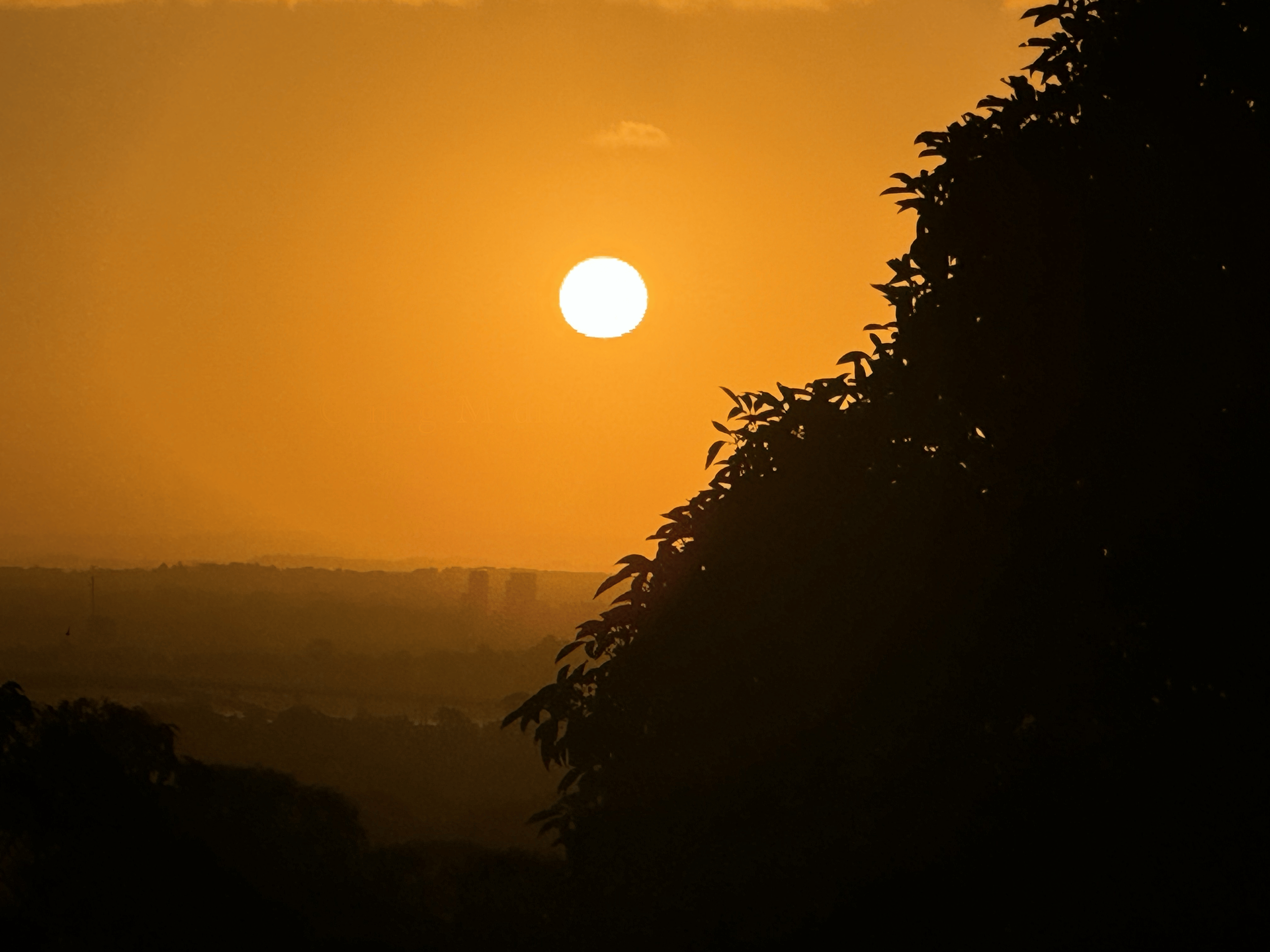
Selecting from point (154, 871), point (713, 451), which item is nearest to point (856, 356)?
point (713, 451)

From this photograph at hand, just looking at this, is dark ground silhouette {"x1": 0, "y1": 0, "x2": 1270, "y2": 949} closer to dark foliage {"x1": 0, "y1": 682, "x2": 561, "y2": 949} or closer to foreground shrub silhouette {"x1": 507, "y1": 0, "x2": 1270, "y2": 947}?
foreground shrub silhouette {"x1": 507, "y1": 0, "x2": 1270, "y2": 947}

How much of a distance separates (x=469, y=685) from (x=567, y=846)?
155 m

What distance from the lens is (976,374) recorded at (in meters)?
12.7

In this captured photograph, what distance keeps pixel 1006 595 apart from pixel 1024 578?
224 mm

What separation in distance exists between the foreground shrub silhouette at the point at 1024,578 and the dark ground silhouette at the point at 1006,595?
3 cm

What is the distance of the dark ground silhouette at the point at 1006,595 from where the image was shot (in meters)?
11.8

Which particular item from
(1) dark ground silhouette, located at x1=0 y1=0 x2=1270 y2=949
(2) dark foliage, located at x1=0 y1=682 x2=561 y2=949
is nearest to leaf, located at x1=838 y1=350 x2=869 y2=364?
(1) dark ground silhouette, located at x1=0 y1=0 x2=1270 y2=949

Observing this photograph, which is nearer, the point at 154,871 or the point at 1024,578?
the point at 1024,578

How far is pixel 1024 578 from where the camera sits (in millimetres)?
12242

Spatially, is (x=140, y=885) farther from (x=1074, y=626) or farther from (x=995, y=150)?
(x=995, y=150)

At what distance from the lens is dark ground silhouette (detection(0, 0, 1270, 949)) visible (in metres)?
11.8

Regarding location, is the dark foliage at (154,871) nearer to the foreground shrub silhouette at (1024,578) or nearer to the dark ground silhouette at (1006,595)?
the dark ground silhouette at (1006,595)

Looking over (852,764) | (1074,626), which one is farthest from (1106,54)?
(852,764)

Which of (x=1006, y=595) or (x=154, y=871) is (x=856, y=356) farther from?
(x=154, y=871)
